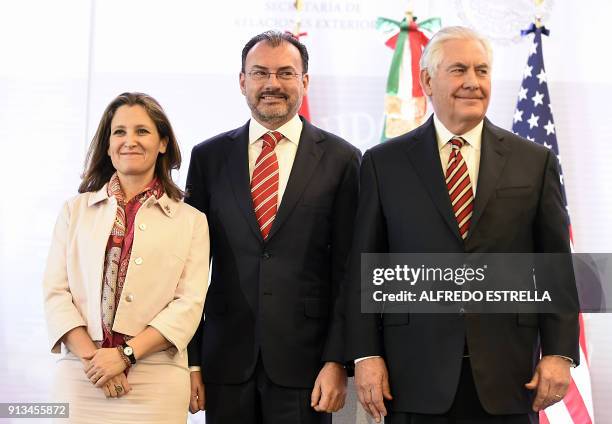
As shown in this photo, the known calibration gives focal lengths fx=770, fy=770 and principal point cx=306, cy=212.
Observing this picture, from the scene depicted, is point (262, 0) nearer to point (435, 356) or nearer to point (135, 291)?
point (135, 291)

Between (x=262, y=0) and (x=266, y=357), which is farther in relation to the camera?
(x=262, y=0)

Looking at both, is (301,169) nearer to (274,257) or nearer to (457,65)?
(274,257)

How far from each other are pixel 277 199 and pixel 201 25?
2056mm

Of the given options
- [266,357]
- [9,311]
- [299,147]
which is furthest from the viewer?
[9,311]

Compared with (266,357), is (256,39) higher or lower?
higher

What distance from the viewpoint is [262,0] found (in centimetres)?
440

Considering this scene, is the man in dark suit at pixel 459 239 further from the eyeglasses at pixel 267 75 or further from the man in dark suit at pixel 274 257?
the eyeglasses at pixel 267 75

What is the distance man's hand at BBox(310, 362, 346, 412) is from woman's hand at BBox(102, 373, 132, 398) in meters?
0.61

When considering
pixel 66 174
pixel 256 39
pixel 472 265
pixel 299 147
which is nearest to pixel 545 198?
pixel 472 265

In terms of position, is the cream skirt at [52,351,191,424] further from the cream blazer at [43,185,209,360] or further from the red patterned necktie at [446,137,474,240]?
the red patterned necktie at [446,137,474,240]

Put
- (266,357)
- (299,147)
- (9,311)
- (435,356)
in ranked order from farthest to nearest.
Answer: (9,311)
(299,147)
(266,357)
(435,356)

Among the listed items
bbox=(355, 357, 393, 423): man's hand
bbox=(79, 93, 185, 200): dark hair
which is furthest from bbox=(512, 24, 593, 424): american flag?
bbox=(79, 93, 185, 200): dark hair

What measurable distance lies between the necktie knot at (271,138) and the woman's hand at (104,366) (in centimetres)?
93

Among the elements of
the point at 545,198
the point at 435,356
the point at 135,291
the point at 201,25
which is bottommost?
the point at 435,356
